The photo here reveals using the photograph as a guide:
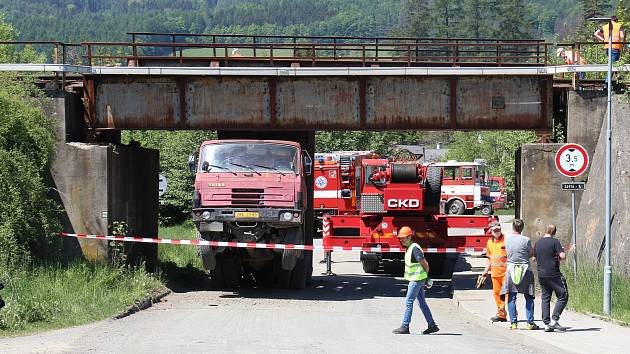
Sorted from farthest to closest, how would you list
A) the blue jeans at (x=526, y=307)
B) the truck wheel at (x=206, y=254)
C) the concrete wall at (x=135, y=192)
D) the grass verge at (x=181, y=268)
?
the grass verge at (x=181, y=268)
the concrete wall at (x=135, y=192)
the truck wheel at (x=206, y=254)
the blue jeans at (x=526, y=307)

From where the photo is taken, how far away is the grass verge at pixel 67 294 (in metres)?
16.5

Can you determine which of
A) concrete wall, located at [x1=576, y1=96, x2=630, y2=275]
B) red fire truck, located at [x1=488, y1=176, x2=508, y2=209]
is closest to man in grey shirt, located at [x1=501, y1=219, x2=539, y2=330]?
concrete wall, located at [x1=576, y1=96, x2=630, y2=275]

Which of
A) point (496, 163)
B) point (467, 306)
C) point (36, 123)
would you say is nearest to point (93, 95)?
point (36, 123)

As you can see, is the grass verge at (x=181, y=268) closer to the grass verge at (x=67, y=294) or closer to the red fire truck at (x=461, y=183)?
the grass verge at (x=67, y=294)

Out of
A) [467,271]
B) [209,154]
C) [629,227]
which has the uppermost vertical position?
[209,154]

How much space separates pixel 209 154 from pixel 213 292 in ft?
11.1

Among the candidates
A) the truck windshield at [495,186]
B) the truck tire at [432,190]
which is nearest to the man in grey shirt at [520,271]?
the truck tire at [432,190]

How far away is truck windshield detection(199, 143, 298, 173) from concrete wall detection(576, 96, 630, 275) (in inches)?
266

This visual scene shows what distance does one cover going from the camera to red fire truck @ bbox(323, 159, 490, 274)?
88.6 ft

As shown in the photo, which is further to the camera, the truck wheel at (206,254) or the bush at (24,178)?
the truck wheel at (206,254)

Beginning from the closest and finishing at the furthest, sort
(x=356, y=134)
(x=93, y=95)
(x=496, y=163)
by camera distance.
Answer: (x=93, y=95) → (x=356, y=134) → (x=496, y=163)

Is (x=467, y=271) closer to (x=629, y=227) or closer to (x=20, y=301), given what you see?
(x=629, y=227)

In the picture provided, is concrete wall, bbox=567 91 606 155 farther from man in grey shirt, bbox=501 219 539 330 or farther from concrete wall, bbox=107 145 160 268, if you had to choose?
concrete wall, bbox=107 145 160 268

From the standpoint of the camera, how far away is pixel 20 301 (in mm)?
17078
